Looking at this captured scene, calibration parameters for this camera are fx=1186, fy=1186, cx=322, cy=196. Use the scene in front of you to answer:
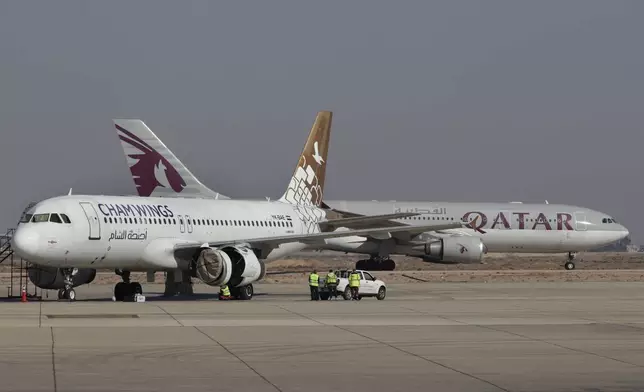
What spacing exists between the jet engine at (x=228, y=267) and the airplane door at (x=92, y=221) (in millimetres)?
4006

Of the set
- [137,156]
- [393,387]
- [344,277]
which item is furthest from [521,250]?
[393,387]

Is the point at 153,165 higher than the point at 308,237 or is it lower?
higher

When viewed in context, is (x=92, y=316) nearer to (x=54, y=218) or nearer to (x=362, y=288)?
(x=54, y=218)

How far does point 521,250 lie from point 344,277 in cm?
3694

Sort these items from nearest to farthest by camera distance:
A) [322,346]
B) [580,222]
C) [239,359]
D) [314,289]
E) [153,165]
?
[239,359], [322,346], [314,289], [153,165], [580,222]

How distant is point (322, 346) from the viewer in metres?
24.1

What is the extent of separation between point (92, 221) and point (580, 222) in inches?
1889

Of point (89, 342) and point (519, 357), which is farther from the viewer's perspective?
point (89, 342)

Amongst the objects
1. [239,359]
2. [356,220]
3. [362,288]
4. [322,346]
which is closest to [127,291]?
[362,288]

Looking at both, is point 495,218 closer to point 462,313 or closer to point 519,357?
point 462,313

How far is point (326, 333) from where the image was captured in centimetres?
2730

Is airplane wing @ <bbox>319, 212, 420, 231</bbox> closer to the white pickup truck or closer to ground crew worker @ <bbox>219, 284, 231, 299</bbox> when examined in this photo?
the white pickup truck

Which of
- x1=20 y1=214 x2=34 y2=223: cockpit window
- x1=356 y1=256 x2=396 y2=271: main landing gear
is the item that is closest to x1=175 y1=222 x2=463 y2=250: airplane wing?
x1=20 y1=214 x2=34 y2=223: cockpit window

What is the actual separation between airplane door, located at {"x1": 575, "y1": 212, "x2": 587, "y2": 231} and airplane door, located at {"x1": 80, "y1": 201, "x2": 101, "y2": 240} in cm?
4728
